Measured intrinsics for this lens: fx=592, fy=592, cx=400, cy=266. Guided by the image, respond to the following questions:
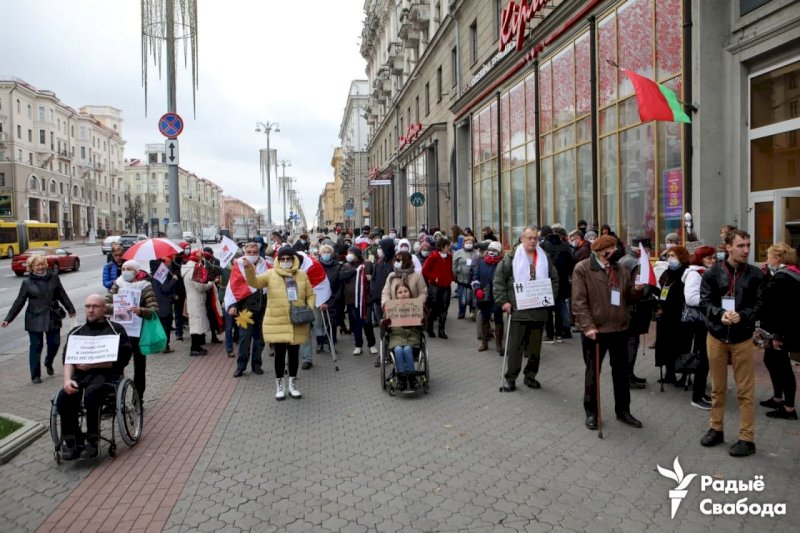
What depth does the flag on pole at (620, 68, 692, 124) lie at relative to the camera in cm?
988

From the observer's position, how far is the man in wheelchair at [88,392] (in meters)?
5.51

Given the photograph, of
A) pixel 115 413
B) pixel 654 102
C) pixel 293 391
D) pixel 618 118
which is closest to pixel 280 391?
pixel 293 391

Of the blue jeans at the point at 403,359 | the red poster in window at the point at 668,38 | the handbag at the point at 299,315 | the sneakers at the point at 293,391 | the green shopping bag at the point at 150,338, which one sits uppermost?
the red poster in window at the point at 668,38

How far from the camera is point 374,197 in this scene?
58.1m

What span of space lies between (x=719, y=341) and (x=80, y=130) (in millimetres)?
106767

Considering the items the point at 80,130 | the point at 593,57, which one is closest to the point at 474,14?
the point at 593,57

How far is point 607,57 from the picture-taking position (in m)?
14.4

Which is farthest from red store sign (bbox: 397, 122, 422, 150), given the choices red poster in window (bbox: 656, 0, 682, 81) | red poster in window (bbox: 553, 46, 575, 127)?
red poster in window (bbox: 656, 0, 682, 81)

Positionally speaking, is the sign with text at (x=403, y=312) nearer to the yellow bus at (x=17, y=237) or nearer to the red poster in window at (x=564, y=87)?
the red poster in window at (x=564, y=87)

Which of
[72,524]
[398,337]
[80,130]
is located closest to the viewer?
[72,524]

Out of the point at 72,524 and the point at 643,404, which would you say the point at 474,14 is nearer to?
the point at 643,404

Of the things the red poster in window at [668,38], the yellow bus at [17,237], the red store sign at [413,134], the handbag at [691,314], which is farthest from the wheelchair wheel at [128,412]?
the yellow bus at [17,237]

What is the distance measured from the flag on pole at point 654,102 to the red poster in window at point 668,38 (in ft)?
5.46

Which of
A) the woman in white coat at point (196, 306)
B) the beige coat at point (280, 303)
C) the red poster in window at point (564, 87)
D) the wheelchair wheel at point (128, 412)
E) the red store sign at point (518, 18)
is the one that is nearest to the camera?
the wheelchair wheel at point (128, 412)
